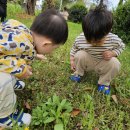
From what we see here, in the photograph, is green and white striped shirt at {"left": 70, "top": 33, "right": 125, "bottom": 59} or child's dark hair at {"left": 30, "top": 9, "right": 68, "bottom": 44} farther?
green and white striped shirt at {"left": 70, "top": 33, "right": 125, "bottom": 59}

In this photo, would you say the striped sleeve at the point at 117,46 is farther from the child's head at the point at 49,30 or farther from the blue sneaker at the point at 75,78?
the child's head at the point at 49,30

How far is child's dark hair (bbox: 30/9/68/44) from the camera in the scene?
201cm

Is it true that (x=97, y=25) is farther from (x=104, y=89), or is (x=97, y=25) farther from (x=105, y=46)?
(x=104, y=89)

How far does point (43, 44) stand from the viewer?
6.83 ft

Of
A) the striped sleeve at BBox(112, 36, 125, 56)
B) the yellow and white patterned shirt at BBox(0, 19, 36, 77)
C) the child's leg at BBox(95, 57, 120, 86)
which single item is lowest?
the child's leg at BBox(95, 57, 120, 86)

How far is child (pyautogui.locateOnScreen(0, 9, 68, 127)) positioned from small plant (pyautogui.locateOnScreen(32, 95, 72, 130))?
69mm

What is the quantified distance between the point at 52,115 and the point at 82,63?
914mm

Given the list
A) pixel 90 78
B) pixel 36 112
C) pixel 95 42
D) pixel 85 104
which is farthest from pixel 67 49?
pixel 36 112

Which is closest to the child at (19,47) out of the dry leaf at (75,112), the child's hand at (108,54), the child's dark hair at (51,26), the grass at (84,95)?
the child's dark hair at (51,26)

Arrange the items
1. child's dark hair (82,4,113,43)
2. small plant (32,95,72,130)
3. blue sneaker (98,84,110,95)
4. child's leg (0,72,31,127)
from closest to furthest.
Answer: child's leg (0,72,31,127) → small plant (32,95,72,130) → child's dark hair (82,4,113,43) → blue sneaker (98,84,110,95)

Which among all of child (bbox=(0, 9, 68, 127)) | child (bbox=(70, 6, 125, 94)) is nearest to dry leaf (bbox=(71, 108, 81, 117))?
child (bbox=(0, 9, 68, 127))

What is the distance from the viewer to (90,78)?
3035 millimetres

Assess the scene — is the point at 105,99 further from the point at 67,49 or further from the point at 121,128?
the point at 67,49

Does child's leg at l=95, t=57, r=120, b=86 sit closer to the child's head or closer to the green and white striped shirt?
the green and white striped shirt
